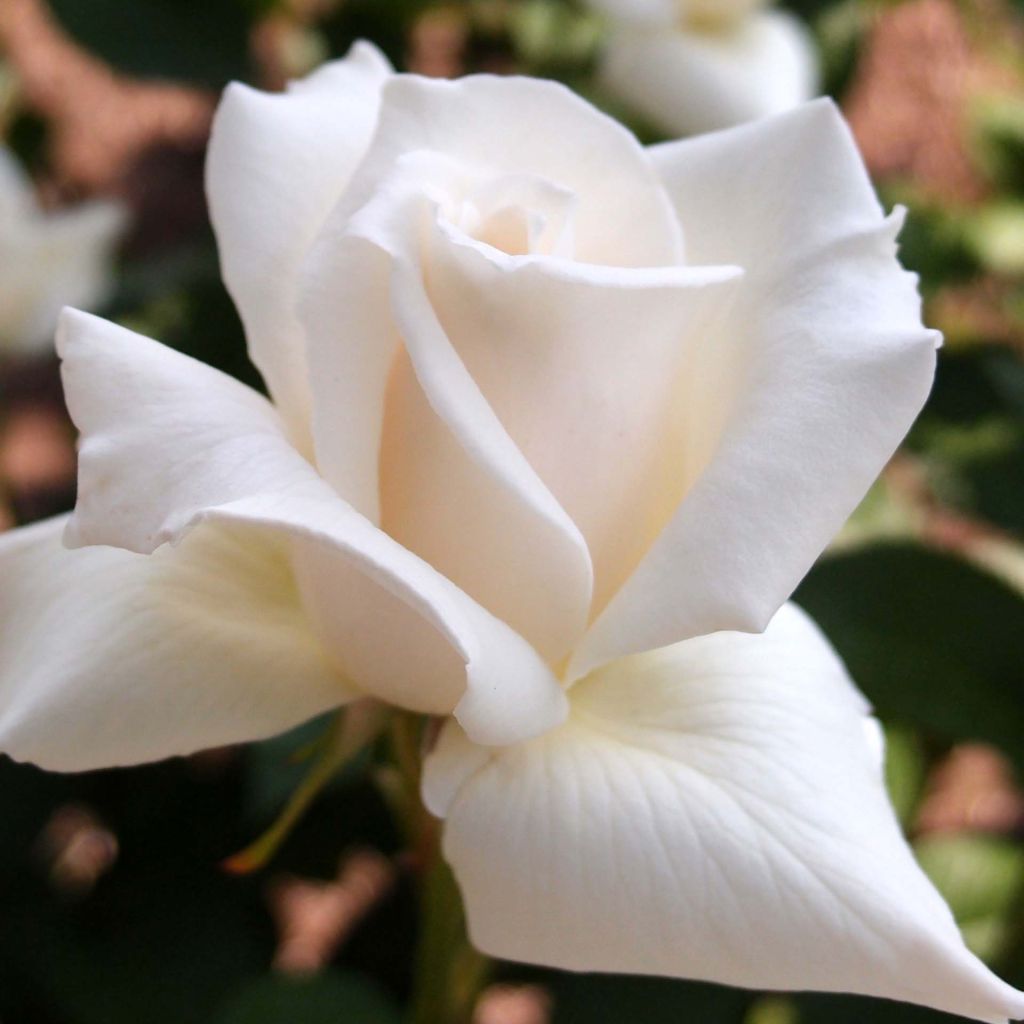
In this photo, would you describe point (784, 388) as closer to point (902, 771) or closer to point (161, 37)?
point (902, 771)

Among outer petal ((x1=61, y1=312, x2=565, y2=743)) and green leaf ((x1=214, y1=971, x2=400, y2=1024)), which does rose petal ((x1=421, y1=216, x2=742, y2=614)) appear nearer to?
outer petal ((x1=61, y1=312, x2=565, y2=743))

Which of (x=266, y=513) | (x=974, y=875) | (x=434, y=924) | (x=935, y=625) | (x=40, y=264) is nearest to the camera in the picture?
(x=266, y=513)

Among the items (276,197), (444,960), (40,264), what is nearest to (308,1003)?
(444,960)

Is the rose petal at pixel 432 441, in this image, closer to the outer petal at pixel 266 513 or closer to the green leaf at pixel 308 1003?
the outer petal at pixel 266 513

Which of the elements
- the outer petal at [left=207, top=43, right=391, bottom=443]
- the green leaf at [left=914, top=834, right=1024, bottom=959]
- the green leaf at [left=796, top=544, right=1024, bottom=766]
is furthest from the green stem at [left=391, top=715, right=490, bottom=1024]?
the green leaf at [left=914, top=834, right=1024, bottom=959]

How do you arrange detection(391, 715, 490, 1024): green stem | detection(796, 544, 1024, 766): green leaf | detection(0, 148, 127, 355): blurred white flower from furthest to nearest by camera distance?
detection(0, 148, 127, 355): blurred white flower < detection(796, 544, 1024, 766): green leaf < detection(391, 715, 490, 1024): green stem

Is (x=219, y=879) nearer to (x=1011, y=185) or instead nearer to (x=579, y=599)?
(x=579, y=599)

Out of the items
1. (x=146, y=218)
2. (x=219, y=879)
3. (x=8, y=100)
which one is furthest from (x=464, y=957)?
(x=146, y=218)
